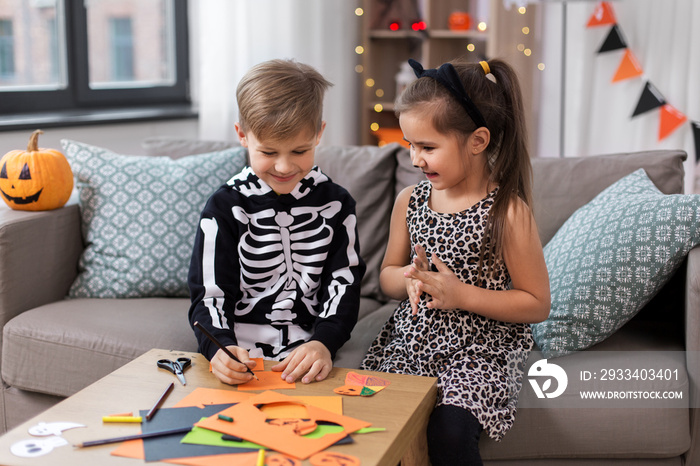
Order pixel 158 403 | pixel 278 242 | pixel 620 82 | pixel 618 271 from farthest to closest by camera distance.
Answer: pixel 620 82, pixel 618 271, pixel 278 242, pixel 158 403

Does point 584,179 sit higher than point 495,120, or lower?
lower

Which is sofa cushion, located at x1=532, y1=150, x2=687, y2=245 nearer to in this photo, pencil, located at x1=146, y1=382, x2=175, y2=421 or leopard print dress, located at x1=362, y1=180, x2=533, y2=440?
leopard print dress, located at x1=362, y1=180, x2=533, y2=440

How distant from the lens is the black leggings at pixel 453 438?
1.33m

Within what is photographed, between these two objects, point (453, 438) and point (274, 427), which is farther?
point (453, 438)

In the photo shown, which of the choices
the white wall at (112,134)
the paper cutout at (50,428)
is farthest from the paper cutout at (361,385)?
the white wall at (112,134)

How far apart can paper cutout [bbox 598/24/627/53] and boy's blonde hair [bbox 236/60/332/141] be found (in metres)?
2.21

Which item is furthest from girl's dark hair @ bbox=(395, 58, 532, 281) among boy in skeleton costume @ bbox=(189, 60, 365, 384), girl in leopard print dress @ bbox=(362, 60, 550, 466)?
boy in skeleton costume @ bbox=(189, 60, 365, 384)

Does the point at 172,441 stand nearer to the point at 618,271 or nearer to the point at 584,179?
the point at 618,271

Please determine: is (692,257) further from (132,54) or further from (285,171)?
(132,54)

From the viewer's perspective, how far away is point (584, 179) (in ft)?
6.64

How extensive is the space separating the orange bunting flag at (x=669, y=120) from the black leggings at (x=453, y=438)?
224 centimetres

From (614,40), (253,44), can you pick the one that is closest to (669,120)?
(614,40)

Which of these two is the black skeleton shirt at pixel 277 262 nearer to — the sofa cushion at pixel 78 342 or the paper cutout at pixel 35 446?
the sofa cushion at pixel 78 342

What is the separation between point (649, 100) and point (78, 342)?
2512 mm
